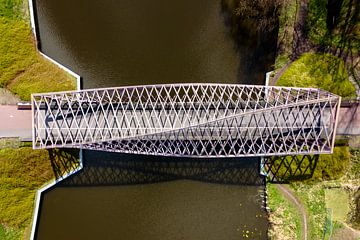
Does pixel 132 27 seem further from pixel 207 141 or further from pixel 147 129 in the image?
pixel 207 141

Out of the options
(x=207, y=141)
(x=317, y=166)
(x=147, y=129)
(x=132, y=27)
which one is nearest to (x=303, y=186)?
(x=317, y=166)

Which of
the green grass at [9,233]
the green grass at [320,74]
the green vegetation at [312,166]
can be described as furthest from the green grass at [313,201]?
the green grass at [9,233]

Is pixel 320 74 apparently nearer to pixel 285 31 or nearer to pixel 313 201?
pixel 285 31

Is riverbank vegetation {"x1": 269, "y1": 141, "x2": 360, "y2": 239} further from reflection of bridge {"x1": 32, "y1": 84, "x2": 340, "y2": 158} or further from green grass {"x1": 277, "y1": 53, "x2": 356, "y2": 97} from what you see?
green grass {"x1": 277, "y1": 53, "x2": 356, "y2": 97}


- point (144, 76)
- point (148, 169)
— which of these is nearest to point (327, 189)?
point (148, 169)

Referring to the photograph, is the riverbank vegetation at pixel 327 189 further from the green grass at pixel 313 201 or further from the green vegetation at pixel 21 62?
the green vegetation at pixel 21 62

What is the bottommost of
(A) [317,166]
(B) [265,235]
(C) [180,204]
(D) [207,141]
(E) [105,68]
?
Result: (B) [265,235]
